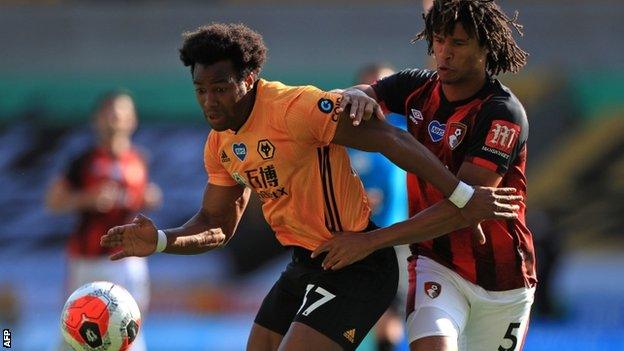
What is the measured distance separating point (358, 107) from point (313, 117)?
219 millimetres

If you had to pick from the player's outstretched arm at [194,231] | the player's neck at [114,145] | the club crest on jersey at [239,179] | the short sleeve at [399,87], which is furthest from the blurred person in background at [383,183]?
the club crest on jersey at [239,179]

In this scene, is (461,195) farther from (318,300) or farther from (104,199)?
(104,199)

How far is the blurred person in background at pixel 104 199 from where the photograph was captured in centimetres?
1001

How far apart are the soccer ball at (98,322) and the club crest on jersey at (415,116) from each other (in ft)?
5.95

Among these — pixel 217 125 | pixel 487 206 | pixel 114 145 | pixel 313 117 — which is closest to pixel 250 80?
pixel 217 125

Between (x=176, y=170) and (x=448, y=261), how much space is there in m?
6.79

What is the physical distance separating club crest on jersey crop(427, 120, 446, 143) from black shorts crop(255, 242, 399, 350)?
0.62m

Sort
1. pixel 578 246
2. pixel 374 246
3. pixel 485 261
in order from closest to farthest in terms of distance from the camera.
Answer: pixel 374 246
pixel 485 261
pixel 578 246

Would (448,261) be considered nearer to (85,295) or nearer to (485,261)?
(485,261)

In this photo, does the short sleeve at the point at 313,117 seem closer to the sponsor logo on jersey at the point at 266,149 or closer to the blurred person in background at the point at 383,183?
the sponsor logo on jersey at the point at 266,149

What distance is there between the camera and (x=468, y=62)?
229 inches

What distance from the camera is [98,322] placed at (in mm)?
5973

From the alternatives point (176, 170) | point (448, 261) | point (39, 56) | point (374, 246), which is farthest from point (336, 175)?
point (39, 56)

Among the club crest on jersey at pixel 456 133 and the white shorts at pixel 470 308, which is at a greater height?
the club crest on jersey at pixel 456 133
